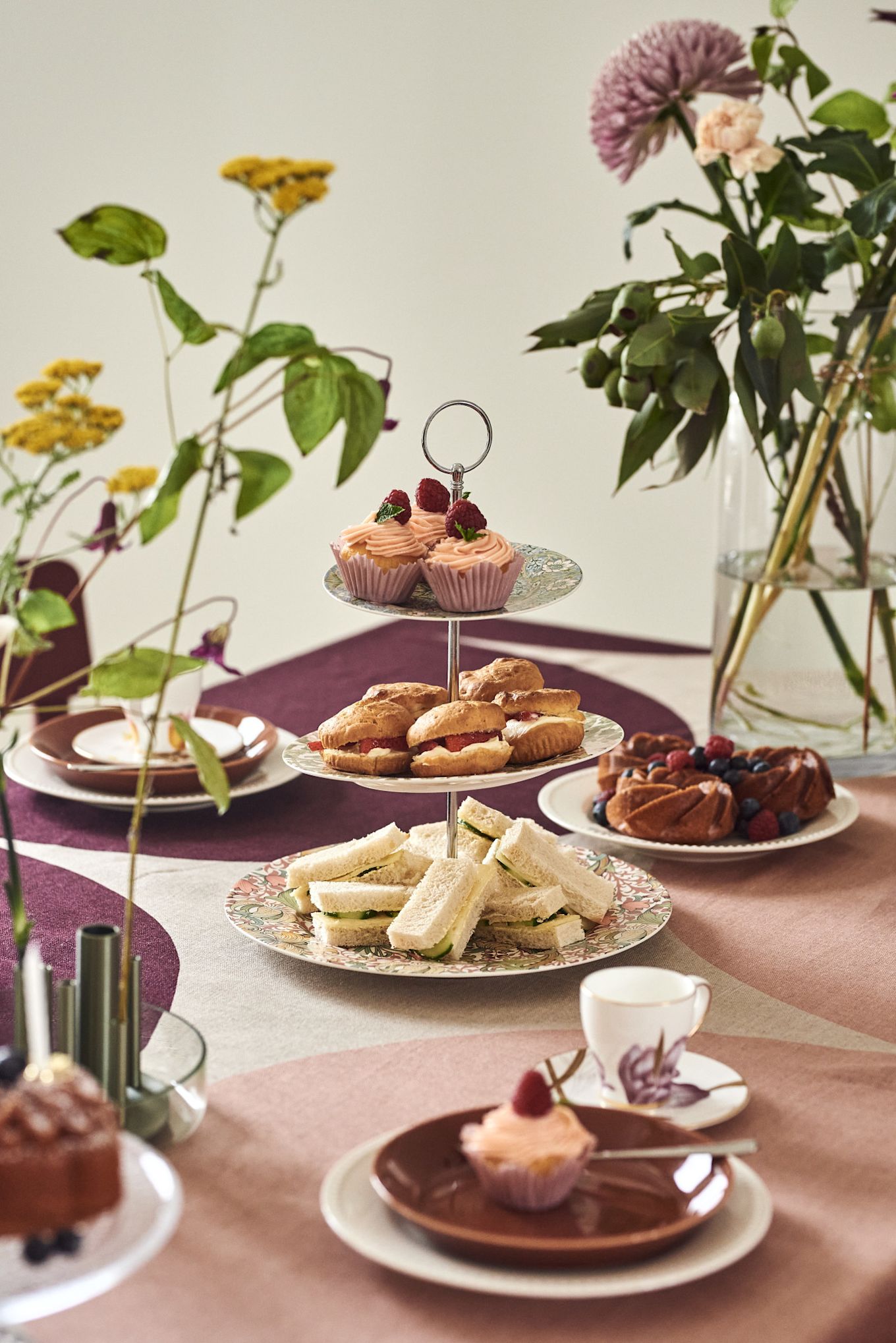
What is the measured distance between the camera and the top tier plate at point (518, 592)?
3.80 ft

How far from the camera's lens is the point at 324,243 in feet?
13.8

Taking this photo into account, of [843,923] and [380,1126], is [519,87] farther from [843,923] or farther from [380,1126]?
[380,1126]

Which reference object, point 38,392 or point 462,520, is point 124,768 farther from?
point 38,392

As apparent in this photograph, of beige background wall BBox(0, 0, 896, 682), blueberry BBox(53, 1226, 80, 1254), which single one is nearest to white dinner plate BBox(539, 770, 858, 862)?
blueberry BBox(53, 1226, 80, 1254)

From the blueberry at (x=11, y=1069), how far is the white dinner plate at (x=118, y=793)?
0.79m

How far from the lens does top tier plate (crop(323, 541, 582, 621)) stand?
1.16 meters

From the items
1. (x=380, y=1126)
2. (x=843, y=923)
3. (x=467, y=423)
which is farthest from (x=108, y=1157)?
(x=467, y=423)

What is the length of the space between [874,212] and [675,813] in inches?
26.2

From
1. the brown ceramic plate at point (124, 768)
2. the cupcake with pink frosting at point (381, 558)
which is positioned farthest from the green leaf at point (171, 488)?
the brown ceramic plate at point (124, 768)

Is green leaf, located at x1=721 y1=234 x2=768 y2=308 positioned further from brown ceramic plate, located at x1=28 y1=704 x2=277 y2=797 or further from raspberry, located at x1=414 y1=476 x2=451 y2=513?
brown ceramic plate, located at x1=28 y1=704 x2=277 y2=797

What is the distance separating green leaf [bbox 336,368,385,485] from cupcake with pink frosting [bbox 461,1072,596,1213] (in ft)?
1.22

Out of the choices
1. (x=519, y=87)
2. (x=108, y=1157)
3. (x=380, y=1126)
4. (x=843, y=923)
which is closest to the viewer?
(x=108, y=1157)

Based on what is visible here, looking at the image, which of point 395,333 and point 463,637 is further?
point 395,333

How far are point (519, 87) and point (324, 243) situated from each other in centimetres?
79
